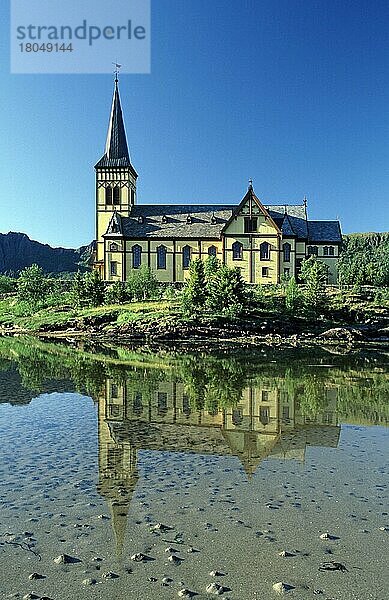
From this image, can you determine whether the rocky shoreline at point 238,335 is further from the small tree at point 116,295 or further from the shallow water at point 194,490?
the shallow water at point 194,490

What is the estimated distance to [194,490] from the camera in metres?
11.1

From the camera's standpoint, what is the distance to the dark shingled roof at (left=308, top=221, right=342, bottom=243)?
71438mm

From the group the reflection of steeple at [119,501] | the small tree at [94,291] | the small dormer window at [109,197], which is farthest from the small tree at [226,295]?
the reflection of steeple at [119,501]

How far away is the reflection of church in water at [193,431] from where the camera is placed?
12.2 m

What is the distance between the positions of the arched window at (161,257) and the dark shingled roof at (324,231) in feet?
65.4

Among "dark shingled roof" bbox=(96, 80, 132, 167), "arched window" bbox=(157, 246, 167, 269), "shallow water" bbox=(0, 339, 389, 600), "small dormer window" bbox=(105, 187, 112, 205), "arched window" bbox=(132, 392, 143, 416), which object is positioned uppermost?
"dark shingled roof" bbox=(96, 80, 132, 167)

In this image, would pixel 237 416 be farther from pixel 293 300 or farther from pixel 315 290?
pixel 315 290

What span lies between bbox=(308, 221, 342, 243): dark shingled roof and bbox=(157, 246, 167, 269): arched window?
19.9m

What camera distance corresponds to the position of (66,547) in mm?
8469

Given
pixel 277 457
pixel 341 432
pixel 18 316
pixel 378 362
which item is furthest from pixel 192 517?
pixel 18 316

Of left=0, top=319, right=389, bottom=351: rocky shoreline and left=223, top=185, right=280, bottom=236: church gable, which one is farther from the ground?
left=223, top=185, right=280, bottom=236: church gable

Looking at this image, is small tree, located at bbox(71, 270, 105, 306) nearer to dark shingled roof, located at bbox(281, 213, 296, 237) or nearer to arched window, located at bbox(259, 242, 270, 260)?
arched window, located at bbox(259, 242, 270, 260)

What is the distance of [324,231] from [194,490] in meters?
65.5

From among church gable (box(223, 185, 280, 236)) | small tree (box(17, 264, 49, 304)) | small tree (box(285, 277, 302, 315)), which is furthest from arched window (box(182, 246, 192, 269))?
small tree (box(285, 277, 302, 315))
